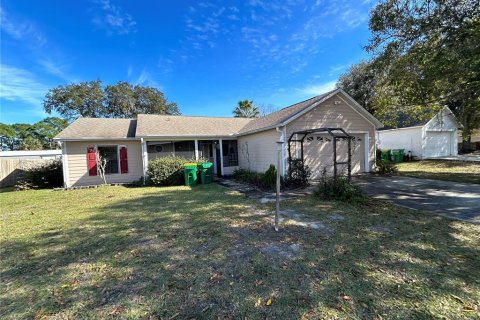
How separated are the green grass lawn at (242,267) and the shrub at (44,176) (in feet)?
27.1

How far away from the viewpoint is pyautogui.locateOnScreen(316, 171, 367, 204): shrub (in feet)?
21.9

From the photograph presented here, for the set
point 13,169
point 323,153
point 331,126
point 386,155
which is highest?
point 331,126

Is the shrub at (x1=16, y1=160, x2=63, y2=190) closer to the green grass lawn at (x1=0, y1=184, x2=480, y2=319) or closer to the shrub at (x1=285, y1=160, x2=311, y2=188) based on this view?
the green grass lawn at (x1=0, y1=184, x2=480, y2=319)

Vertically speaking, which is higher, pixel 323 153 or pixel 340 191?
pixel 323 153

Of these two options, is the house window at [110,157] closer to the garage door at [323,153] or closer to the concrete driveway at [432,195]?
the garage door at [323,153]

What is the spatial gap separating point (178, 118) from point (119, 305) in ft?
47.5

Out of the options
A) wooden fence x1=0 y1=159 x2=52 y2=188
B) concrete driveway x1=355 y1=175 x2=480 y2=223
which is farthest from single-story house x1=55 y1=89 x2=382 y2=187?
wooden fence x1=0 y1=159 x2=52 y2=188

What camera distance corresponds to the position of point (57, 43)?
13758 mm

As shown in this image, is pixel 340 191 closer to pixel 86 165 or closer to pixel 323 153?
pixel 323 153

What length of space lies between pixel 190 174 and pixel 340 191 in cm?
712

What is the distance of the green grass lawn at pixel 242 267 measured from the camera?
2436 millimetres

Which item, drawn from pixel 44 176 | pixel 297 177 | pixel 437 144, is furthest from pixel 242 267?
pixel 437 144

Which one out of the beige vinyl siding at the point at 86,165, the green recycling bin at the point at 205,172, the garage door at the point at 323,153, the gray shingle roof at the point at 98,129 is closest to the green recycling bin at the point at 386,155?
the garage door at the point at 323,153

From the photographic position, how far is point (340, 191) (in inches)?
275
